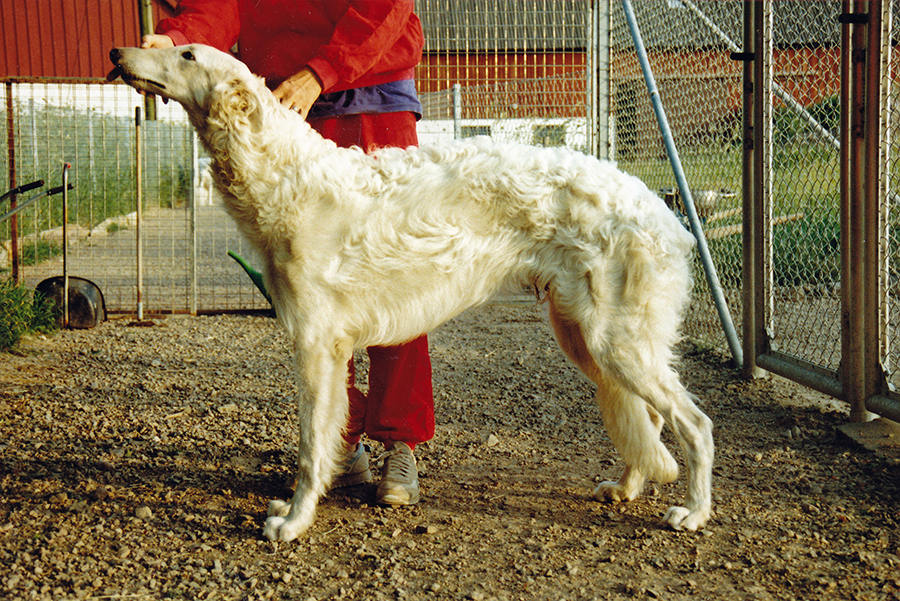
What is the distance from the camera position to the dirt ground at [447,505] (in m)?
2.48

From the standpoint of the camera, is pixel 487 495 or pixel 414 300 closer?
pixel 414 300

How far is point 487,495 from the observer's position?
327 centimetres

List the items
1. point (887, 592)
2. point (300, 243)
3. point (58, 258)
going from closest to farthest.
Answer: point (887, 592) → point (300, 243) → point (58, 258)

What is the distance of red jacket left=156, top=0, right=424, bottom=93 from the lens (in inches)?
117

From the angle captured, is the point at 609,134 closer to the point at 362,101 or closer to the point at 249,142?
the point at 362,101

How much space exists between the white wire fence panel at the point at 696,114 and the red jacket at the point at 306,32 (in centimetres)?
261

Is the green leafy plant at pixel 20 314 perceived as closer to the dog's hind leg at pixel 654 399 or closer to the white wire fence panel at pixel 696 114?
the dog's hind leg at pixel 654 399

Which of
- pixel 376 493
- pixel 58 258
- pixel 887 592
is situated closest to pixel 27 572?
pixel 376 493

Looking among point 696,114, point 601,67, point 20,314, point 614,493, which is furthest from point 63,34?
point 614,493

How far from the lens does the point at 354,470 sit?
3.41 m

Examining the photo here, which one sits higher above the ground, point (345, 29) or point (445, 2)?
point (445, 2)

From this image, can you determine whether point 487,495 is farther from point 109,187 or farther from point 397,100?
point 109,187

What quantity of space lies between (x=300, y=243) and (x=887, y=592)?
220 cm

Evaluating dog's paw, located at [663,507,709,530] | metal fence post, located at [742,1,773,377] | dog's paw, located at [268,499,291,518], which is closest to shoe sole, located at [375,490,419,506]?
dog's paw, located at [268,499,291,518]
